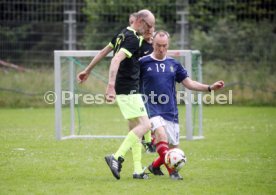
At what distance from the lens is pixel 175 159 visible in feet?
25.8

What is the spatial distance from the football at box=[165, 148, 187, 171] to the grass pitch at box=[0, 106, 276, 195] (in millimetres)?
190

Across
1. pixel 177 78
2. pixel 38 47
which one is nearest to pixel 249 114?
pixel 38 47

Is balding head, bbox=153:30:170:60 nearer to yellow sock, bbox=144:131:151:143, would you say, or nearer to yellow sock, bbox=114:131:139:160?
yellow sock, bbox=114:131:139:160

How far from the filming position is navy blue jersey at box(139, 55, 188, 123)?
8328mm

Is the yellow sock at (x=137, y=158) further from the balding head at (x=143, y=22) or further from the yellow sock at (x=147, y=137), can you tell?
the yellow sock at (x=147, y=137)

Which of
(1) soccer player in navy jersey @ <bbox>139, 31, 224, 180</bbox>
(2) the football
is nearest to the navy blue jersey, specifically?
(1) soccer player in navy jersey @ <bbox>139, 31, 224, 180</bbox>

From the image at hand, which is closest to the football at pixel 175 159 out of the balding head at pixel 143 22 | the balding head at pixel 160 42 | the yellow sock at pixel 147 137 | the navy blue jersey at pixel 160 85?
the navy blue jersey at pixel 160 85

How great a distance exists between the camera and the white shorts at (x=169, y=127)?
26.9 feet

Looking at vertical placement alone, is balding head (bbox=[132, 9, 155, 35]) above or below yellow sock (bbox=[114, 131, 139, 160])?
above

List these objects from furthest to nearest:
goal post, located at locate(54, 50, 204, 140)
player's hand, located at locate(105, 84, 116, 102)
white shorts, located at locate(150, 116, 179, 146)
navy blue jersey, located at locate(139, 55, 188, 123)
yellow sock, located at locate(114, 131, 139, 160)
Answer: goal post, located at locate(54, 50, 204, 140) → navy blue jersey, located at locate(139, 55, 188, 123) → white shorts, located at locate(150, 116, 179, 146) → yellow sock, located at locate(114, 131, 139, 160) → player's hand, located at locate(105, 84, 116, 102)

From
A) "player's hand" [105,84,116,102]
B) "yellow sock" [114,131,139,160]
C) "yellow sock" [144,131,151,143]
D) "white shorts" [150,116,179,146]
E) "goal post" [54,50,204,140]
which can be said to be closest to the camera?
"player's hand" [105,84,116,102]

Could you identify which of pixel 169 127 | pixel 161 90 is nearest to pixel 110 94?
pixel 161 90

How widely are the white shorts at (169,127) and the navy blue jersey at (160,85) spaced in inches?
2.0

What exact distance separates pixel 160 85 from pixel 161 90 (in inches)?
2.7
